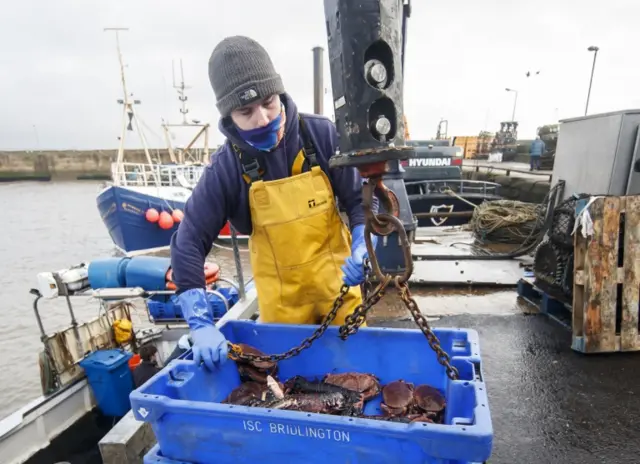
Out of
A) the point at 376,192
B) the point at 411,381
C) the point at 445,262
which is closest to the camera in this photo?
the point at 376,192

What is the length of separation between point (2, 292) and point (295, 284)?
Result: 35.9 feet

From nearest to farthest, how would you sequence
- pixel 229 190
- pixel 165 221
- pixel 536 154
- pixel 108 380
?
pixel 229 190 → pixel 108 380 → pixel 165 221 → pixel 536 154

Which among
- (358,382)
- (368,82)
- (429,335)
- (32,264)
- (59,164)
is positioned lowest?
(32,264)

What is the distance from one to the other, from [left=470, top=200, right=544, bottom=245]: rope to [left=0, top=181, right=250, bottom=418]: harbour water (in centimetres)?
628

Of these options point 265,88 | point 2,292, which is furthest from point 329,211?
point 2,292

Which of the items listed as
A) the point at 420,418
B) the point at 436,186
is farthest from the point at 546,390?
the point at 436,186

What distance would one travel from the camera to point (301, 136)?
198cm

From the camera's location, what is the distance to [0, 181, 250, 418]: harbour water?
6.18m

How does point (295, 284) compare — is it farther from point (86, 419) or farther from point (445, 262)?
point (445, 262)

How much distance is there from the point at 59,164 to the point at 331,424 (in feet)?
189

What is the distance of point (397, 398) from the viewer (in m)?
1.50

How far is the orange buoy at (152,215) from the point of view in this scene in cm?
1281

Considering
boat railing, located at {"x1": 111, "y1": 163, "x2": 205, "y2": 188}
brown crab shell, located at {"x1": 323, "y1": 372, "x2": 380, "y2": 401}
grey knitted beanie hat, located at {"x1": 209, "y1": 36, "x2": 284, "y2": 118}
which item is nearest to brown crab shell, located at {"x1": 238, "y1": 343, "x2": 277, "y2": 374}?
brown crab shell, located at {"x1": 323, "y1": 372, "x2": 380, "y2": 401}

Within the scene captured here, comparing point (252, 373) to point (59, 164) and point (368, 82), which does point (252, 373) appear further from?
point (59, 164)
